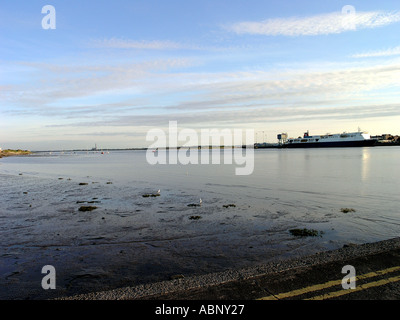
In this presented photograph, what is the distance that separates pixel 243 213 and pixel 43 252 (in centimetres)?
945

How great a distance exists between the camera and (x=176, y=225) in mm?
13234

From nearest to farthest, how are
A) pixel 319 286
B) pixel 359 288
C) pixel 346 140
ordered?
pixel 359 288
pixel 319 286
pixel 346 140

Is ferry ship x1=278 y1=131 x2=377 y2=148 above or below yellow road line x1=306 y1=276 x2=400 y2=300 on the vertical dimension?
above

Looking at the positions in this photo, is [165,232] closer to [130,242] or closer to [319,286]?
[130,242]

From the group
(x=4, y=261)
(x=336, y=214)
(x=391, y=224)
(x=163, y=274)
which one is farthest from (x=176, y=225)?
(x=391, y=224)
